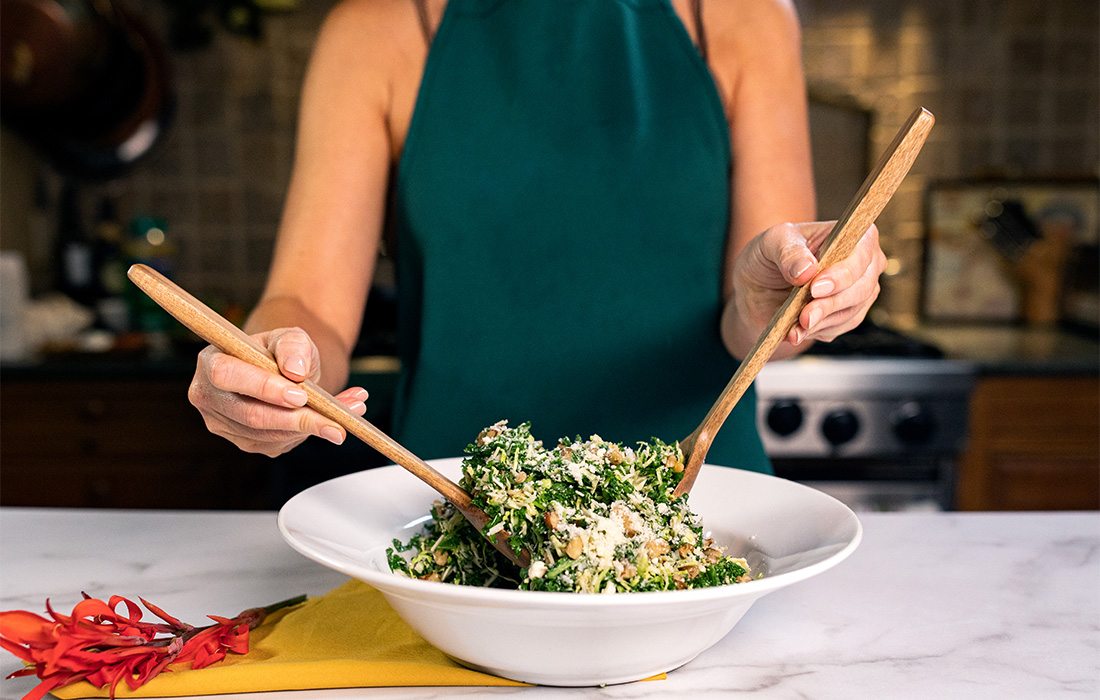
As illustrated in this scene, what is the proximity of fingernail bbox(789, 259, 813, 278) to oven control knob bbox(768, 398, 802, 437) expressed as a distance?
1.53m

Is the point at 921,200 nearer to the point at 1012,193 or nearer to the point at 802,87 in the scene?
the point at 1012,193

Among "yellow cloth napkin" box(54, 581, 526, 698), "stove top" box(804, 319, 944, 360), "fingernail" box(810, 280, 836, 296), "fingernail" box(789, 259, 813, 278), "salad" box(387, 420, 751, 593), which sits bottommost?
"stove top" box(804, 319, 944, 360)

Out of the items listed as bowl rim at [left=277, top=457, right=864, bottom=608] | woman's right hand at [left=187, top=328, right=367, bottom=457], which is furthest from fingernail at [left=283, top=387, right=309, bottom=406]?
bowl rim at [left=277, top=457, right=864, bottom=608]

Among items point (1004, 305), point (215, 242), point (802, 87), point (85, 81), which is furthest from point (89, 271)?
point (1004, 305)

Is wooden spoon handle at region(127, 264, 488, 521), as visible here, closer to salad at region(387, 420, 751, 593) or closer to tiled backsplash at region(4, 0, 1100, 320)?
salad at region(387, 420, 751, 593)

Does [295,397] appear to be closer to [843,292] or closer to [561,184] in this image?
[843,292]

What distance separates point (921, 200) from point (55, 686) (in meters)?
2.82

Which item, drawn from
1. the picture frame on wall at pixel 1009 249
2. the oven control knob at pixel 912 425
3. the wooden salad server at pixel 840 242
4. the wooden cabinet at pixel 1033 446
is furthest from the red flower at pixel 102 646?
the picture frame on wall at pixel 1009 249

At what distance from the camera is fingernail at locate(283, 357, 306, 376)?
73 cm

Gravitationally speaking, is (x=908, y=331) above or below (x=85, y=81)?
below

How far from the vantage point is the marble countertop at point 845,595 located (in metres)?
0.73

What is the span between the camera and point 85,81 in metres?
2.78

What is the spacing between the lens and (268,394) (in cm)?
73

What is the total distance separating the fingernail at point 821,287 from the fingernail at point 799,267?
0.01m
